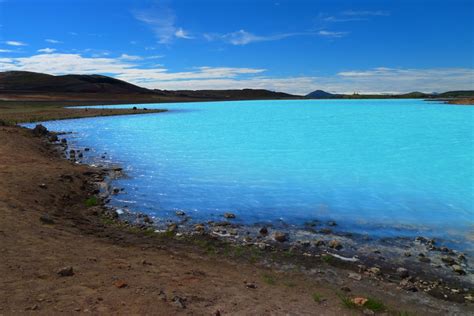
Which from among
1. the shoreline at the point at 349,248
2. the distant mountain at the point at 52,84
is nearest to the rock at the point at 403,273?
the shoreline at the point at 349,248

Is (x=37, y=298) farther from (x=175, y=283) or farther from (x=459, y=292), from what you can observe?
(x=459, y=292)

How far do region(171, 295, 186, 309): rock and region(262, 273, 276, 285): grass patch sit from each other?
70.6 inches

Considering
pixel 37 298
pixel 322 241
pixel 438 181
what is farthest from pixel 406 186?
pixel 37 298

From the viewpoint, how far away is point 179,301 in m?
5.78

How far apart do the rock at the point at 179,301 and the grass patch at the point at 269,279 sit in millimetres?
1792

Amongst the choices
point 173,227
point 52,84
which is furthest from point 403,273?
point 52,84

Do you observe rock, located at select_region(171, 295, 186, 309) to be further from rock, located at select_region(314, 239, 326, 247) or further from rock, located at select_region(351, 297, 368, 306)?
rock, located at select_region(314, 239, 326, 247)

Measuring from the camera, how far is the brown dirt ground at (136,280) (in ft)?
18.5

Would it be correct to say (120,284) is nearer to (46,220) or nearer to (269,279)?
(269,279)

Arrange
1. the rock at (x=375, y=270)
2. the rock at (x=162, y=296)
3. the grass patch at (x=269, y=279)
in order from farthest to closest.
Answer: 1. the rock at (x=375, y=270)
2. the grass patch at (x=269, y=279)
3. the rock at (x=162, y=296)

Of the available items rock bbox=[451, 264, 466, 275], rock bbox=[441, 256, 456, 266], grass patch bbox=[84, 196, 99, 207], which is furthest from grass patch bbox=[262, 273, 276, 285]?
grass patch bbox=[84, 196, 99, 207]

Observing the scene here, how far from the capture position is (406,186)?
1631 cm

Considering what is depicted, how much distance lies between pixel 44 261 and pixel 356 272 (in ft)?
18.0

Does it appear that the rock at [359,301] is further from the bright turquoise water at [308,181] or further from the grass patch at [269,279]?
the bright turquoise water at [308,181]
